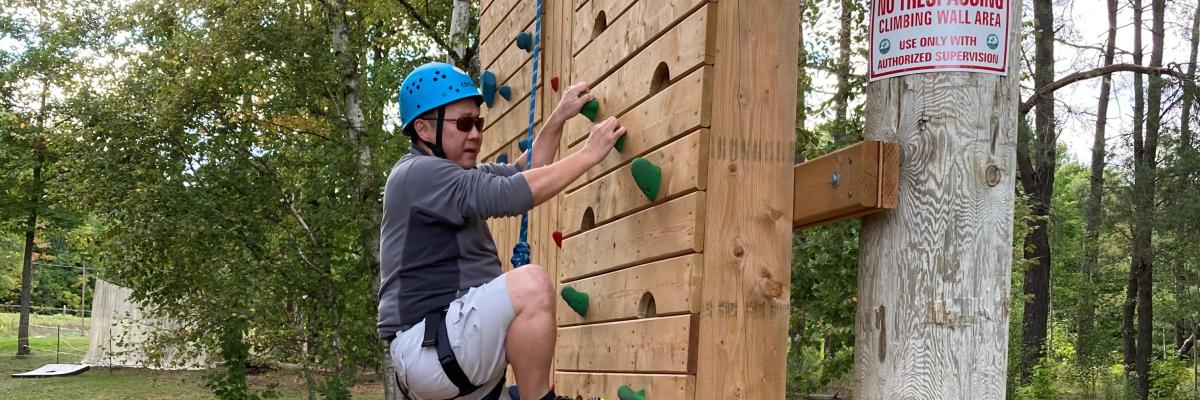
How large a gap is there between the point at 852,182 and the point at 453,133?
1.21 meters

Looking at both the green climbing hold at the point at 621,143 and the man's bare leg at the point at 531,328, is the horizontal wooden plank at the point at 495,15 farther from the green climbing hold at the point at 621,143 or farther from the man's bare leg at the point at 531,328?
the man's bare leg at the point at 531,328

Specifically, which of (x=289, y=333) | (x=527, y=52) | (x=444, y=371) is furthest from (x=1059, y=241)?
(x=444, y=371)

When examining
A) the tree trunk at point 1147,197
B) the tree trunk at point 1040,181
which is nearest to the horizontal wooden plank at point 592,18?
the tree trunk at point 1040,181

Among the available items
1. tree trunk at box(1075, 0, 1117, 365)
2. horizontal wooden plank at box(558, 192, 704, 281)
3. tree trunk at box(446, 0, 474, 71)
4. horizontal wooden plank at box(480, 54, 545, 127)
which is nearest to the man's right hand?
horizontal wooden plank at box(558, 192, 704, 281)

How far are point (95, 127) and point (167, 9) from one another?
7.24ft

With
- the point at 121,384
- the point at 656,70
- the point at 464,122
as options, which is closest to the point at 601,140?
the point at 656,70

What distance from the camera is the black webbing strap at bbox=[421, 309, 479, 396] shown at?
3244mm

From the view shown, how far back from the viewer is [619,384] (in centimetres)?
401

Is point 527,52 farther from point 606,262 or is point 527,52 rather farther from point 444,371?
point 444,371

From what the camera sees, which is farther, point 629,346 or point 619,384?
point 619,384

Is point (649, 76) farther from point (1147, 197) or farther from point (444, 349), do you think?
point (1147, 197)

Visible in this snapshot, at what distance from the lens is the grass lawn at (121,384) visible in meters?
19.2

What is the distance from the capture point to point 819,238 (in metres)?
8.13

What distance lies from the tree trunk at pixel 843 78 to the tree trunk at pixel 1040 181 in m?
7.44
